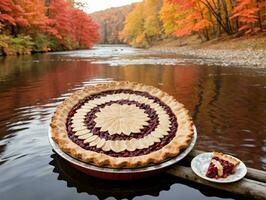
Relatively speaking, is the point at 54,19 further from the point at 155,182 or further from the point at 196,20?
the point at 155,182

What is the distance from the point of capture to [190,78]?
14.7m

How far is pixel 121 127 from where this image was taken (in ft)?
16.4

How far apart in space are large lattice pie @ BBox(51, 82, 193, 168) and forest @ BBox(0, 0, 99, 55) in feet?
94.7

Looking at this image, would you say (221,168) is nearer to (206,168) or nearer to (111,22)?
(206,168)

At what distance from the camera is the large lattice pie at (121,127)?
4.35 metres

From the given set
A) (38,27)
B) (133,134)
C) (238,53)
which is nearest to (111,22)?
(38,27)

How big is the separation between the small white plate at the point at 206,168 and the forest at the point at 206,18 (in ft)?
80.9

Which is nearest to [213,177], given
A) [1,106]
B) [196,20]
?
[1,106]

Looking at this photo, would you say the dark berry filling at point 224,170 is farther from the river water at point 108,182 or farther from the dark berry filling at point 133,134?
the dark berry filling at point 133,134

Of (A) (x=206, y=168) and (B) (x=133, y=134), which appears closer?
(A) (x=206, y=168)

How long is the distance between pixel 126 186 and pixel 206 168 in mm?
1154

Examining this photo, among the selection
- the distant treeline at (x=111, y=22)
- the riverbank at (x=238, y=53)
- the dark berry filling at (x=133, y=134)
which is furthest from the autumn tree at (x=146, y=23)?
the dark berry filling at (x=133, y=134)

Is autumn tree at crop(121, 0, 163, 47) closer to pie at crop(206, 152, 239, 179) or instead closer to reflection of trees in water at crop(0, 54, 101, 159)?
reflection of trees in water at crop(0, 54, 101, 159)

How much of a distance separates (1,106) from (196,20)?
104 feet
